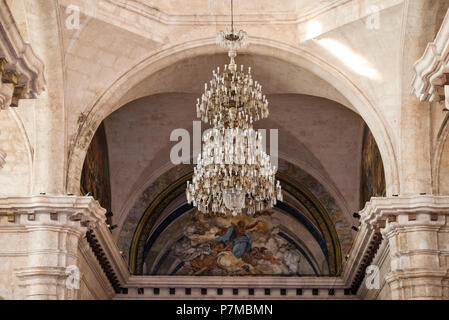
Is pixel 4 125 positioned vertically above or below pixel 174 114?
below

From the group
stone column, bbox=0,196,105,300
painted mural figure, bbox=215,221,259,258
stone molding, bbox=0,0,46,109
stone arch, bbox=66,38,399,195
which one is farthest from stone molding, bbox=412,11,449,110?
painted mural figure, bbox=215,221,259,258

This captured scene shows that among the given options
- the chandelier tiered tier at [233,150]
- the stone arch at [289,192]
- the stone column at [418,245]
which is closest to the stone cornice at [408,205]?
the stone column at [418,245]

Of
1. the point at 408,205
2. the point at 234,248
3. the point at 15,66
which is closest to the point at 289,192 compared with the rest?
the point at 234,248

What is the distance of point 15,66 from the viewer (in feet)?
22.6

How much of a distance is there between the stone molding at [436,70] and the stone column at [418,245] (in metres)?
3.19

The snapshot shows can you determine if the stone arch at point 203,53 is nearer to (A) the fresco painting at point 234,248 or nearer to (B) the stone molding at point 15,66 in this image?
(B) the stone molding at point 15,66

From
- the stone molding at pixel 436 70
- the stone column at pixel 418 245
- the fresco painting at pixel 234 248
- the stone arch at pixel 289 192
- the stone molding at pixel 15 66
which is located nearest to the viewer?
the stone molding at pixel 15 66

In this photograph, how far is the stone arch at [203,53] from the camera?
11.3 meters

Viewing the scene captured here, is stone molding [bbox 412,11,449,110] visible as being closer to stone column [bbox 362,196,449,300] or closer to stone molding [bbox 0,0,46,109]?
stone column [bbox 362,196,449,300]

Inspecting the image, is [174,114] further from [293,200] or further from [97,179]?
[293,200]
